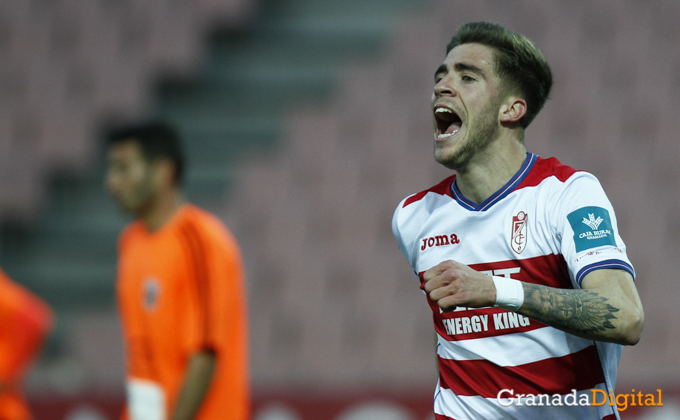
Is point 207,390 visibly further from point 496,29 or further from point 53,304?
point 53,304

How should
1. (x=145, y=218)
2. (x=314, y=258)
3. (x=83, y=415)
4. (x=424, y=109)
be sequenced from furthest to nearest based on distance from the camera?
(x=424, y=109)
(x=314, y=258)
(x=83, y=415)
(x=145, y=218)

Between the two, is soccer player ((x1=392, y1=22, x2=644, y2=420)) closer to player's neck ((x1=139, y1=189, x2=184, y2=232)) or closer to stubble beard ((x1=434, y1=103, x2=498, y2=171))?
stubble beard ((x1=434, y1=103, x2=498, y2=171))

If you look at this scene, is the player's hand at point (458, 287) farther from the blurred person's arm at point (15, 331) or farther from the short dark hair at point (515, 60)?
the blurred person's arm at point (15, 331)

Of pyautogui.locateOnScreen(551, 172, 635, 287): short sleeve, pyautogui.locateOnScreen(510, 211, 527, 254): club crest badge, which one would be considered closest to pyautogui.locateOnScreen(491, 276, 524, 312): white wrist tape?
pyautogui.locateOnScreen(551, 172, 635, 287): short sleeve

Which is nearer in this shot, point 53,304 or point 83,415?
point 83,415

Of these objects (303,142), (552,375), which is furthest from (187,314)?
(303,142)

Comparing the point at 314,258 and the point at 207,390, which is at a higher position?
the point at 314,258

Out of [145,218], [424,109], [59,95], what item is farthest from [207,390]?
[59,95]

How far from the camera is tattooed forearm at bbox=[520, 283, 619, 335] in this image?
1682mm

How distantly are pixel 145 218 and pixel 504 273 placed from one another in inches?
79.0

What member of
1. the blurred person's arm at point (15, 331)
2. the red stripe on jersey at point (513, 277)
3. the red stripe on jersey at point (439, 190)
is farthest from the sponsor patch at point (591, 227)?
the blurred person's arm at point (15, 331)

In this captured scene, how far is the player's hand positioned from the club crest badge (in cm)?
33

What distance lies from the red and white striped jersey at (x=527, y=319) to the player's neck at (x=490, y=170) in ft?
0.13

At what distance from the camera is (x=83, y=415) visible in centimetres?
465
